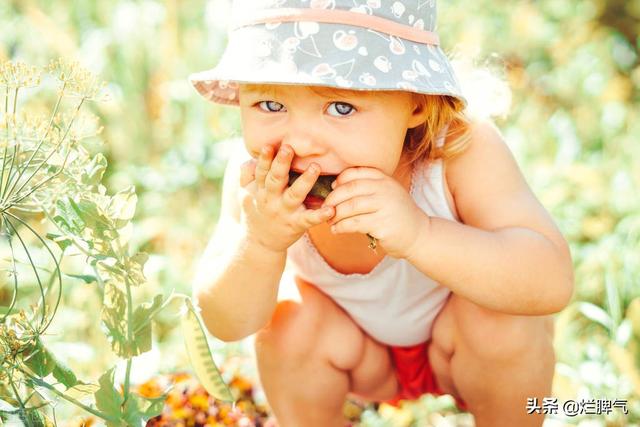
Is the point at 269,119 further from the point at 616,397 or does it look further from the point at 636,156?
the point at 636,156

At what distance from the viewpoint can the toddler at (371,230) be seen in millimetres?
1451

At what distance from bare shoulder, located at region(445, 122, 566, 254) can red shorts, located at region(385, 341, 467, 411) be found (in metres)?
0.39

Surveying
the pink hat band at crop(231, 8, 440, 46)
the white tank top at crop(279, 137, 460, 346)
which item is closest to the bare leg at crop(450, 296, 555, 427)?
the white tank top at crop(279, 137, 460, 346)

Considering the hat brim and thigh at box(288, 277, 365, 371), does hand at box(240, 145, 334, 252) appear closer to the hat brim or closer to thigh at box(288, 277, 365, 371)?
the hat brim

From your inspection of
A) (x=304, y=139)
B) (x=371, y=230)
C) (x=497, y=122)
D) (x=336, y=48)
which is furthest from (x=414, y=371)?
(x=497, y=122)

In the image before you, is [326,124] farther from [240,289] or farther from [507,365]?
[507,365]

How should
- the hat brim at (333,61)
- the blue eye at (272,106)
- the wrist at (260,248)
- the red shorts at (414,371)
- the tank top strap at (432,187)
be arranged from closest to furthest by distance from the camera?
the hat brim at (333,61)
the blue eye at (272,106)
the wrist at (260,248)
the tank top strap at (432,187)
the red shorts at (414,371)

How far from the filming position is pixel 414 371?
200 cm

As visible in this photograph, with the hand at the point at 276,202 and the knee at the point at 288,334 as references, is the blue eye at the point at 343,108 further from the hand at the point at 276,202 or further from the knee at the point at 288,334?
the knee at the point at 288,334

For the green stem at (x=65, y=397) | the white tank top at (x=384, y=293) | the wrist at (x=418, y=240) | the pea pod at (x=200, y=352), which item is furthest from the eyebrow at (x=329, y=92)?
the green stem at (x=65, y=397)

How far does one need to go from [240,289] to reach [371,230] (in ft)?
1.11

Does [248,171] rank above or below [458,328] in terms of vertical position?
above

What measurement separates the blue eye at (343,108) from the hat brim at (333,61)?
0.06 metres

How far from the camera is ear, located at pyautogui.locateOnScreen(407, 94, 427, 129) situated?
5.28ft
